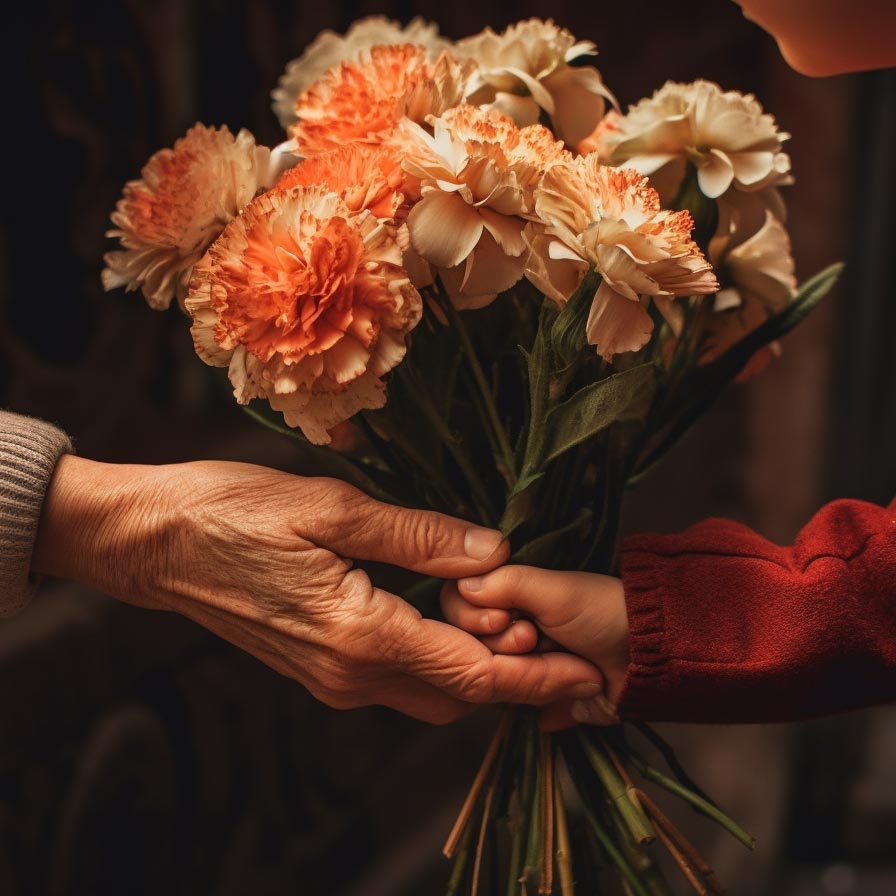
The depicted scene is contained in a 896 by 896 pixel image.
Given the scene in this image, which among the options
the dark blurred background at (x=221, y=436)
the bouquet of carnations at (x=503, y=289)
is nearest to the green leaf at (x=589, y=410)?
the bouquet of carnations at (x=503, y=289)

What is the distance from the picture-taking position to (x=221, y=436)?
1304 mm

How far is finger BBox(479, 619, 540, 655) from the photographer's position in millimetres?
669

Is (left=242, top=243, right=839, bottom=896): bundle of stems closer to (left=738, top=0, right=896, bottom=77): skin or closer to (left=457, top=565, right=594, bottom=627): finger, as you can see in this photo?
(left=457, top=565, right=594, bottom=627): finger

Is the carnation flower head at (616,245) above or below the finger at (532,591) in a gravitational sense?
above

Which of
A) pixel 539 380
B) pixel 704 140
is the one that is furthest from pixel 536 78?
pixel 539 380

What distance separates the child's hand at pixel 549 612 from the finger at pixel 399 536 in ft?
0.06

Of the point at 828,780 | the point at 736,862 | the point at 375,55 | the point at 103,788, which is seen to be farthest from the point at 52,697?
the point at 828,780

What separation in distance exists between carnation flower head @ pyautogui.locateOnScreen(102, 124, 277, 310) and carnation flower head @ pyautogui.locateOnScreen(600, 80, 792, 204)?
24 centimetres

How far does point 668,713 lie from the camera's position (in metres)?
0.68

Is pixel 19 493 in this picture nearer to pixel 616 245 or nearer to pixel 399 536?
pixel 399 536

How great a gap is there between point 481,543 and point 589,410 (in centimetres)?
12

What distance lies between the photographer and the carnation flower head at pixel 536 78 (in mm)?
675

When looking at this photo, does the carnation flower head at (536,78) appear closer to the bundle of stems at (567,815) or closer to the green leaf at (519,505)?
the green leaf at (519,505)

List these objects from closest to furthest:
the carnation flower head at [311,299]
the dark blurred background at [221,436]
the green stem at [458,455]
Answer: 1. the carnation flower head at [311,299]
2. the green stem at [458,455]
3. the dark blurred background at [221,436]
